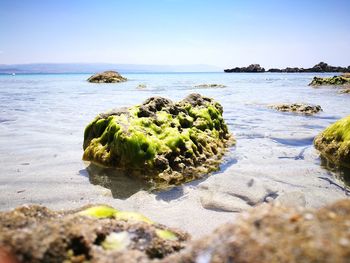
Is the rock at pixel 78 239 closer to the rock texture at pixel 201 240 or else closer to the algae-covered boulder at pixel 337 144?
the rock texture at pixel 201 240

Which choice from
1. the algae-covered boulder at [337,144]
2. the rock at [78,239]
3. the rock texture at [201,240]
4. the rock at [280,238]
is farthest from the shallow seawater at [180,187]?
the rock at [280,238]

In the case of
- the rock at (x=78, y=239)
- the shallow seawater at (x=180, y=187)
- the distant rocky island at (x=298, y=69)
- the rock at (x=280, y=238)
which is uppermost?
the distant rocky island at (x=298, y=69)

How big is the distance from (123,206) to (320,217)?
3.72m

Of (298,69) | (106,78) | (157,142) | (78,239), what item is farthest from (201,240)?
(298,69)

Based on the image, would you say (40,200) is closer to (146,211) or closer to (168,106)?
(146,211)

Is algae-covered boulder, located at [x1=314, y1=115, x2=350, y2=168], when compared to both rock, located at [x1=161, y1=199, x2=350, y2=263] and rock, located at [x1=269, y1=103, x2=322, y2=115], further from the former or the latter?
rock, located at [x1=269, y1=103, x2=322, y2=115]

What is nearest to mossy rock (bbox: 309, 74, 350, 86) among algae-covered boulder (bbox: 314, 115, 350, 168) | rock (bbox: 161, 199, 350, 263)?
algae-covered boulder (bbox: 314, 115, 350, 168)

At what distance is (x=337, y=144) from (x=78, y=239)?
24.0 feet

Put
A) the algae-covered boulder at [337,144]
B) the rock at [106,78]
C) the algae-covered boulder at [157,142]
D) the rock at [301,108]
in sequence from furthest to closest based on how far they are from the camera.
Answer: the rock at [106,78] → the rock at [301,108] → the algae-covered boulder at [337,144] → the algae-covered boulder at [157,142]

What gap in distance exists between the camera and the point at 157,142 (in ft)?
22.3

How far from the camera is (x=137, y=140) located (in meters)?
6.59

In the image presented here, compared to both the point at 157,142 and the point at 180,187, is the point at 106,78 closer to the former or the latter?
the point at 157,142

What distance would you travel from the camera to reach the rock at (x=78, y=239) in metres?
1.86

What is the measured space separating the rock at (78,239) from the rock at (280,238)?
45 cm
